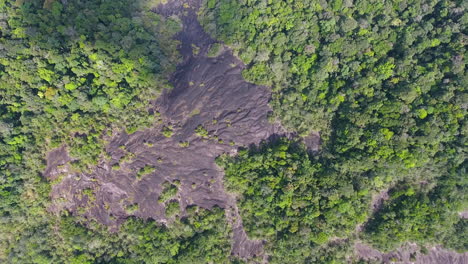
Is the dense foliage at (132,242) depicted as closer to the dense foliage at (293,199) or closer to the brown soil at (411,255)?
the dense foliage at (293,199)

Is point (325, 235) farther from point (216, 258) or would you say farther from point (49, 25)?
point (49, 25)

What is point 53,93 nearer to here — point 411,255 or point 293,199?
point 293,199

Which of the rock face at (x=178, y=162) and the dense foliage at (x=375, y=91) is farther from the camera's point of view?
the rock face at (x=178, y=162)

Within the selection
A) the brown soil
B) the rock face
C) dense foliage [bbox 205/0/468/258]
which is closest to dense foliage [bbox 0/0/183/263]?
the rock face

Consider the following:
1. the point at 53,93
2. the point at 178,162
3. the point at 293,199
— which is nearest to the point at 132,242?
the point at 178,162

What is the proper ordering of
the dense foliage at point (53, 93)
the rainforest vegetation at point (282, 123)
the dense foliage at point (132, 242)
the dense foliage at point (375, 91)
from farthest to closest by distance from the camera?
1. the dense foliage at point (132, 242)
2. the dense foliage at point (53, 93)
3. the rainforest vegetation at point (282, 123)
4. the dense foliage at point (375, 91)

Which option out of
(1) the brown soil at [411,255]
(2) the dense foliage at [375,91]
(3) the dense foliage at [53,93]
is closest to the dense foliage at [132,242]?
(3) the dense foliage at [53,93]

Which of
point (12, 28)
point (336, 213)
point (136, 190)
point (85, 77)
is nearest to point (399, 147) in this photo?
point (336, 213)
